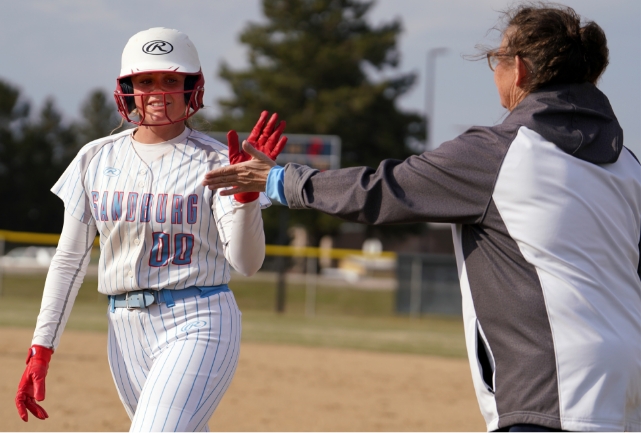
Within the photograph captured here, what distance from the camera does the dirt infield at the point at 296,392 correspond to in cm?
687

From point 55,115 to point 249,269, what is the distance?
54.1 m

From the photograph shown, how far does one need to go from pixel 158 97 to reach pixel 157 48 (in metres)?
0.20

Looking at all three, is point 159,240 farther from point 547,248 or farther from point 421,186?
point 547,248

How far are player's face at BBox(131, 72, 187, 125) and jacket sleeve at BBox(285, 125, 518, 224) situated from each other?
0.95 meters

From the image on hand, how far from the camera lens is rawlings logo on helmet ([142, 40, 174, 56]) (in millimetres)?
3375

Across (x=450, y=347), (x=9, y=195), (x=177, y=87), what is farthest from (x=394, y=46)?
(x=177, y=87)

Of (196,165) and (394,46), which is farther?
(394,46)

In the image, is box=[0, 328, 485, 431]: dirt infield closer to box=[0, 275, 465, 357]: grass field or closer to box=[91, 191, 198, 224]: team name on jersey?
box=[0, 275, 465, 357]: grass field

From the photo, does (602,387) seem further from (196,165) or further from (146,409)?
(196,165)

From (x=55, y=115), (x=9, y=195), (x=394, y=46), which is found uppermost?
(x=394, y=46)

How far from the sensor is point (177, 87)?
345 centimetres

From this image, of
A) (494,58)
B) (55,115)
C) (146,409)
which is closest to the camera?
(494,58)

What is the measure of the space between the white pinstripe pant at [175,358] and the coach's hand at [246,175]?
538 mm

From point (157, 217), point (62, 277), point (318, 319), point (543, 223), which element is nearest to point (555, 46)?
point (543, 223)
